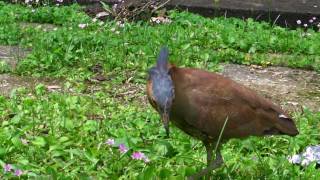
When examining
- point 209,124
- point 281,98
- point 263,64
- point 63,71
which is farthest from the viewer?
point 263,64

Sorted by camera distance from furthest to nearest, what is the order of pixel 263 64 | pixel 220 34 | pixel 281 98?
pixel 220 34 < pixel 263 64 < pixel 281 98

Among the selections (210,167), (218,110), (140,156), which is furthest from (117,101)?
(218,110)

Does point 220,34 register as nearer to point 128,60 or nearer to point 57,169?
point 128,60

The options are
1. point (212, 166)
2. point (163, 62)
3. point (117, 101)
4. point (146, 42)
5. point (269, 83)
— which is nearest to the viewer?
point (163, 62)

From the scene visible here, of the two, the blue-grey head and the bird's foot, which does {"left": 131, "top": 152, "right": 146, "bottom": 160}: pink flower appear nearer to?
the bird's foot

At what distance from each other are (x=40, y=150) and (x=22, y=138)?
0.30 m

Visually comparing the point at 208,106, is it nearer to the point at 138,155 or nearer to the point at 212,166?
the point at 212,166

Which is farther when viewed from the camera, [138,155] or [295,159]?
[295,159]

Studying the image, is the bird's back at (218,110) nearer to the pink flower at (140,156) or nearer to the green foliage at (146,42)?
the pink flower at (140,156)

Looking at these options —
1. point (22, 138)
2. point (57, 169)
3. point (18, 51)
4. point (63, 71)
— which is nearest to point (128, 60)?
point (63, 71)

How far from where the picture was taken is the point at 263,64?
7.07 meters

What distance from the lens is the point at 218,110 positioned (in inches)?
154

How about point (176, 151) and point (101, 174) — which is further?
point (176, 151)

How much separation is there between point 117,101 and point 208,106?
6.96 feet
